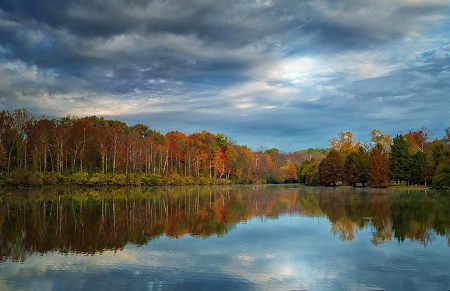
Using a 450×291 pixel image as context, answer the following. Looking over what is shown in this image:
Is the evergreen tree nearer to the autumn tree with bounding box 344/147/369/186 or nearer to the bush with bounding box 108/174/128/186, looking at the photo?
the autumn tree with bounding box 344/147/369/186

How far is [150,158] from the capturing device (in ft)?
278

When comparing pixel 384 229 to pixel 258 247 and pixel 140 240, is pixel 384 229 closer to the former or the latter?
pixel 258 247

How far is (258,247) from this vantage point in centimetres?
1486

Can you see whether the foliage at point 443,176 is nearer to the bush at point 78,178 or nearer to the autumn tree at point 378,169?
the autumn tree at point 378,169

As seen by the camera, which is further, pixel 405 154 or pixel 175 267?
pixel 405 154

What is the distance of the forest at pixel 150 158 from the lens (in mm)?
63781

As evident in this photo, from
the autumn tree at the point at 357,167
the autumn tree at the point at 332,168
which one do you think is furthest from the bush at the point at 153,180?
the autumn tree at the point at 357,167

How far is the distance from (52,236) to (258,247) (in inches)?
341

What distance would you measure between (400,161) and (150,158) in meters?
47.7

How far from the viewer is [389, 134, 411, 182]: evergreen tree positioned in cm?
6919

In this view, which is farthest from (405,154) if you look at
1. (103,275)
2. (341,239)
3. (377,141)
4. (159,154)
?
(103,275)

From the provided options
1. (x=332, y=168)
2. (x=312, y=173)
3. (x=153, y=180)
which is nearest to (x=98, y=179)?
(x=153, y=180)

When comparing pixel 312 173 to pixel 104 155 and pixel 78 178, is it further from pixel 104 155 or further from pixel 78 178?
pixel 78 178

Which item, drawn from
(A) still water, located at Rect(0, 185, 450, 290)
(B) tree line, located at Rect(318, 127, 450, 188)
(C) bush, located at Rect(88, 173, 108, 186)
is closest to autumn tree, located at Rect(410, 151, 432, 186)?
(B) tree line, located at Rect(318, 127, 450, 188)
